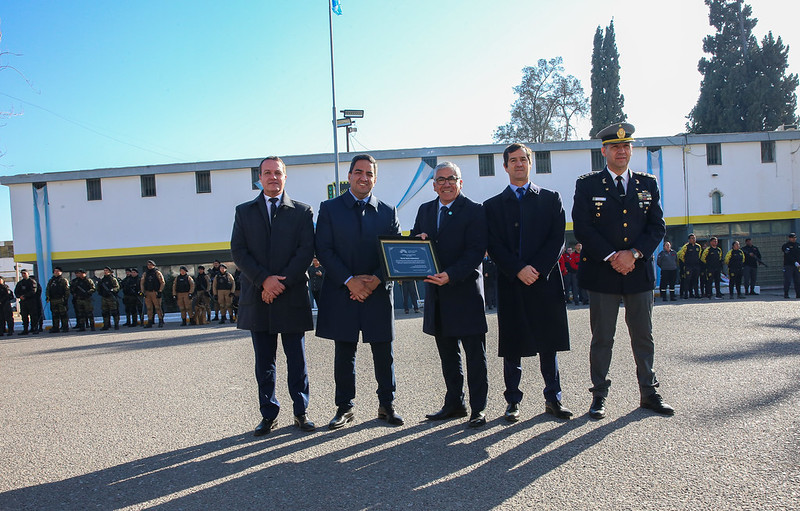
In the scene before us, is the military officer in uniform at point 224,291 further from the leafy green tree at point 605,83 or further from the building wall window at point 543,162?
the leafy green tree at point 605,83

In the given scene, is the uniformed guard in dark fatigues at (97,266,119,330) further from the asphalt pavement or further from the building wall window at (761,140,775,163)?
the building wall window at (761,140,775,163)

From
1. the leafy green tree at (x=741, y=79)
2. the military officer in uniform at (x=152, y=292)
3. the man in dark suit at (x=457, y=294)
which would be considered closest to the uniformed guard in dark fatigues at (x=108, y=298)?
the military officer in uniform at (x=152, y=292)

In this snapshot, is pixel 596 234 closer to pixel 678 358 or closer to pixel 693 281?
pixel 678 358

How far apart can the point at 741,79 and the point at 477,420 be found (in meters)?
43.4

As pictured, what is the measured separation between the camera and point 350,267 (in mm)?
4691

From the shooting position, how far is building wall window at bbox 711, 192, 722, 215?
24625mm

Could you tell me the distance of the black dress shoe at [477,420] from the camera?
14.1ft

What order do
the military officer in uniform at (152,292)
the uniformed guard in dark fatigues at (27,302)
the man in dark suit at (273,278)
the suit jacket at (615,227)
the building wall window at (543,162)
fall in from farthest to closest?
the building wall window at (543,162) → the military officer in uniform at (152,292) → the uniformed guard in dark fatigues at (27,302) → the suit jacket at (615,227) → the man in dark suit at (273,278)

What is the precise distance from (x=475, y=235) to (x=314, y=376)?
3027 millimetres

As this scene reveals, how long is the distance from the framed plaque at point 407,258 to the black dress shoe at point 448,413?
1.11 metres

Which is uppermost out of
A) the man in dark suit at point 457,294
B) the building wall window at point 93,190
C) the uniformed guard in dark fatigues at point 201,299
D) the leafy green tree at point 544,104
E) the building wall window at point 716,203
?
the leafy green tree at point 544,104

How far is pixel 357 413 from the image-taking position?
4.87 m

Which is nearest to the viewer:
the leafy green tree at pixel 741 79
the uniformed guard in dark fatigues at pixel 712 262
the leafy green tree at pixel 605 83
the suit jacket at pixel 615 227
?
the suit jacket at pixel 615 227

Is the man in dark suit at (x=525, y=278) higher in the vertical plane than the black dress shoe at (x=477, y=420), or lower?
higher
